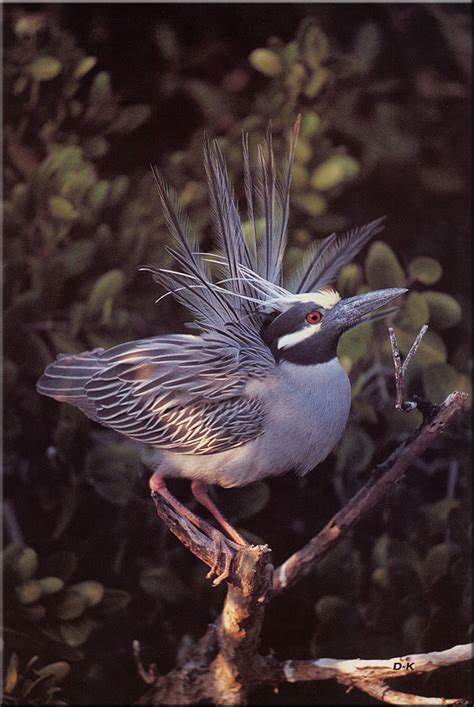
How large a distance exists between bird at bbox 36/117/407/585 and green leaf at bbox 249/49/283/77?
0.09m

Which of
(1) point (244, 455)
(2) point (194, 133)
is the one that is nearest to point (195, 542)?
(1) point (244, 455)

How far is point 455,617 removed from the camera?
1050 mm

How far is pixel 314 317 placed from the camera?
34.2 inches

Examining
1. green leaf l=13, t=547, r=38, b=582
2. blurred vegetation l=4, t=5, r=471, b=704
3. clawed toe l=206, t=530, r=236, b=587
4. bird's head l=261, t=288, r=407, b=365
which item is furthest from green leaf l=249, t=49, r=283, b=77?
green leaf l=13, t=547, r=38, b=582

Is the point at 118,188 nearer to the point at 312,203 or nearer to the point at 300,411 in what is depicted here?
the point at 312,203

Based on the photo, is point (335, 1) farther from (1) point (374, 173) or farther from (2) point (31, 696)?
(2) point (31, 696)

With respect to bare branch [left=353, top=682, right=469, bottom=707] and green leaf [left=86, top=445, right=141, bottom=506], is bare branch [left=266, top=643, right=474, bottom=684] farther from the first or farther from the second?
green leaf [left=86, top=445, right=141, bottom=506]

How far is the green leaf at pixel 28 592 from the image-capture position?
40.6 inches

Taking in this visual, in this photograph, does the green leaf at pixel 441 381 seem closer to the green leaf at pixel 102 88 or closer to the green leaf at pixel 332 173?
the green leaf at pixel 332 173

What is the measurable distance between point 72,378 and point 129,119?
0.32m

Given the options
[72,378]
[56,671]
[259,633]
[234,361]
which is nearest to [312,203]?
[234,361]

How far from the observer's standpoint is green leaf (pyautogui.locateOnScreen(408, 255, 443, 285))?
1.02 meters

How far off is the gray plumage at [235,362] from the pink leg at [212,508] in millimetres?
26

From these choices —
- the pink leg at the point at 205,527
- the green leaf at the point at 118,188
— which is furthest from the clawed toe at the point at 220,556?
the green leaf at the point at 118,188
